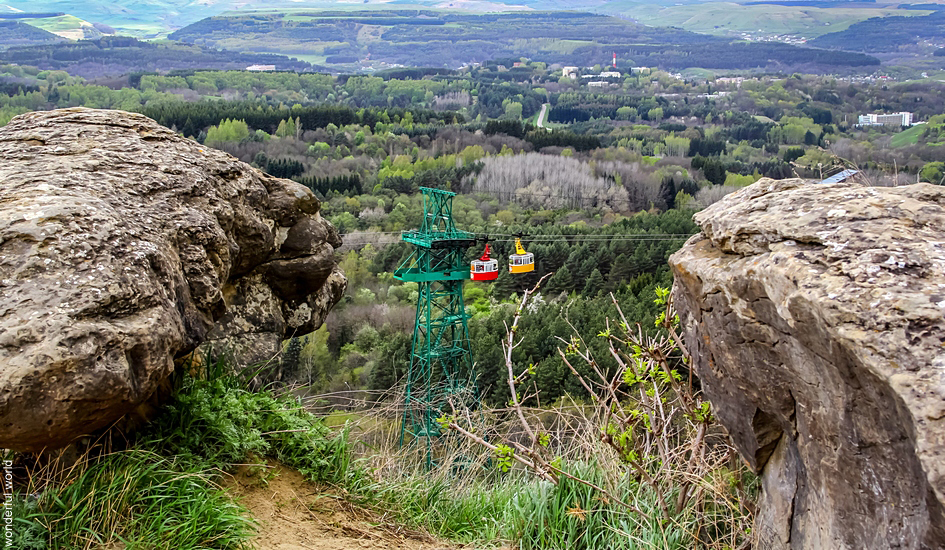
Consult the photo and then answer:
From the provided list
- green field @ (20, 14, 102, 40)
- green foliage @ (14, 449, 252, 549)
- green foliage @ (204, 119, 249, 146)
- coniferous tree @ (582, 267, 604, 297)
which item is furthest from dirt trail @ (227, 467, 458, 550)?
green field @ (20, 14, 102, 40)

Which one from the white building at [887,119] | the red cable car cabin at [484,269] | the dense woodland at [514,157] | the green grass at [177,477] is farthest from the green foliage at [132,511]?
the white building at [887,119]

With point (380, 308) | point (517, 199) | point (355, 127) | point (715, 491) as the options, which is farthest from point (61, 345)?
point (355, 127)

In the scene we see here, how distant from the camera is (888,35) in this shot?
139375 millimetres

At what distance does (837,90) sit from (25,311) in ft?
343

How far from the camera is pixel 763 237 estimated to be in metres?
3.04

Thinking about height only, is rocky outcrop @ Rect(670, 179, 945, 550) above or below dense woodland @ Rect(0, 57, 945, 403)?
above

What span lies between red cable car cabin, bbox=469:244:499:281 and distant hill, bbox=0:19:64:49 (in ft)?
485

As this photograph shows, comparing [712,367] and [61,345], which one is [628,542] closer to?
[712,367]

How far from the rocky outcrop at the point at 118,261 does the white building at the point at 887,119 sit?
2517 inches

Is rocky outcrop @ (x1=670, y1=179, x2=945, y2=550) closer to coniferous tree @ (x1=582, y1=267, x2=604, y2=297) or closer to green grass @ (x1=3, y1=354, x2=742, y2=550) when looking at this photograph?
green grass @ (x1=3, y1=354, x2=742, y2=550)

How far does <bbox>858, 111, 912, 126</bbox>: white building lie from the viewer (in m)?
62.8

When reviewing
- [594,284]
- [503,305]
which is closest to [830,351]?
[503,305]

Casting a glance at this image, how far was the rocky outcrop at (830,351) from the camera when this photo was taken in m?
2.32

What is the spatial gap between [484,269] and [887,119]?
195 feet
